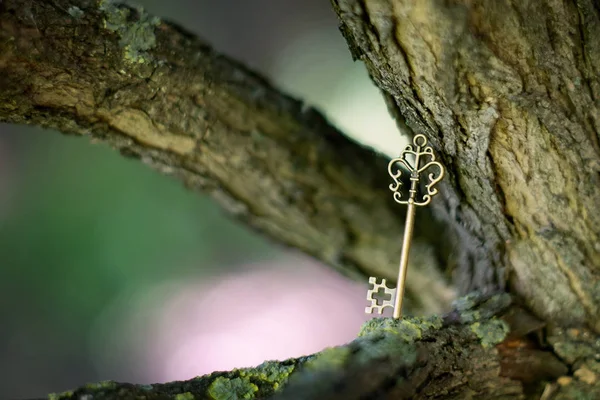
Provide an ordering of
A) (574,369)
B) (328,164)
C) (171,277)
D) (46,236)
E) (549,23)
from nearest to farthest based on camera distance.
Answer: (549,23) < (574,369) < (328,164) < (46,236) < (171,277)

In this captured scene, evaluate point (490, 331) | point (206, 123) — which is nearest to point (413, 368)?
point (490, 331)

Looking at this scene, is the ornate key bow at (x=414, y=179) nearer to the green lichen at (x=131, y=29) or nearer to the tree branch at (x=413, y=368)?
the tree branch at (x=413, y=368)

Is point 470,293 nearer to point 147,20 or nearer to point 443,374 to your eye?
point 443,374

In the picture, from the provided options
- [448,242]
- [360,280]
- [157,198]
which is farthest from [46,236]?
[448,242]

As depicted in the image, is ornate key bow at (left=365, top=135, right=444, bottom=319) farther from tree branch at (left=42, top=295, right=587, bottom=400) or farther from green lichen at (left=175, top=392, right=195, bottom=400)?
green lichen at (left=175, top=392, right=195, bottom=400)

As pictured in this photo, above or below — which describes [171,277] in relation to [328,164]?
above

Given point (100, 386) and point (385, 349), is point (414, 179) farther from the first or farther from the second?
point (100, 386)
